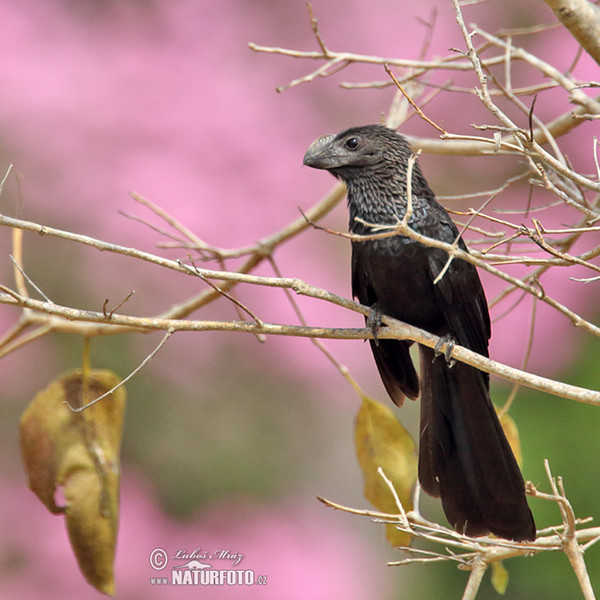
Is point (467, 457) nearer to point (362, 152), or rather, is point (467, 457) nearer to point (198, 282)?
point (362, 152)

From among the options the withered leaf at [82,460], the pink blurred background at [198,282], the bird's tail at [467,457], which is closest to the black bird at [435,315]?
the bird's tail at [467,457]

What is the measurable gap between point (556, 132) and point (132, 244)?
99.9 inches

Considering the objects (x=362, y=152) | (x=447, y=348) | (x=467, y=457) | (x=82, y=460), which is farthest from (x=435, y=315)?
(x=82, y=460)

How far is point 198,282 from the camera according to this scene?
15.2ft

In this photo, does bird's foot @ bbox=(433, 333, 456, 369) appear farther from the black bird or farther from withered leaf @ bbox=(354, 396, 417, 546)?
withered leaf @ bbox=(354, 396, 417, 546)

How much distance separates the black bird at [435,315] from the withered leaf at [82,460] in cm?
89

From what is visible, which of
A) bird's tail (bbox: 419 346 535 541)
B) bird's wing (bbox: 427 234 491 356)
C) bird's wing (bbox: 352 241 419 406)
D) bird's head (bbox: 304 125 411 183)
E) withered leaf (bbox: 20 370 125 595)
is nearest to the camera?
withered leaf (bbox: 20 370 125 595)

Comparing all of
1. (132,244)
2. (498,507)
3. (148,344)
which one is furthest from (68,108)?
(498,507)

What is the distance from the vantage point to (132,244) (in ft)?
14.8

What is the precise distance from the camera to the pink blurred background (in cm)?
437

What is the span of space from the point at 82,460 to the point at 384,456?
859 mm

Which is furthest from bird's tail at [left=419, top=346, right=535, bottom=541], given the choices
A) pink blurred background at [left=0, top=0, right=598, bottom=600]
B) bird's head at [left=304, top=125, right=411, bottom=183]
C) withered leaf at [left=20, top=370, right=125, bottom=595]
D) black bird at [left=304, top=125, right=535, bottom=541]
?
pink blurred background at [left=0, top=0, right=598, bottom=600]

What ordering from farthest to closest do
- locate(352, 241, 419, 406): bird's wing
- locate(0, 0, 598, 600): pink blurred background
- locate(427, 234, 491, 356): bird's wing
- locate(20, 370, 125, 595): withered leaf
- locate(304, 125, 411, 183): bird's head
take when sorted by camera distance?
locate(0, 0, 598, 600): pink blurred background < locate(352, 241, 419, 406): bird's wing < locate(304, 125, 411, 183): bird's head < locate(427, 234, 491, 356): bird's wing < locate(20, 370, 125, 595): withered leaf

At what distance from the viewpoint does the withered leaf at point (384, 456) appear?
8.23 ft
